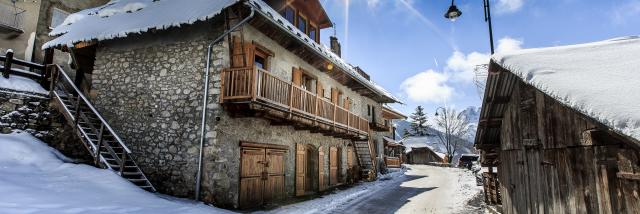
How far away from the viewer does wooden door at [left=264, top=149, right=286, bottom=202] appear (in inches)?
441

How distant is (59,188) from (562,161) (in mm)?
9094

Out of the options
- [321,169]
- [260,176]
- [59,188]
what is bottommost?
[59,188]

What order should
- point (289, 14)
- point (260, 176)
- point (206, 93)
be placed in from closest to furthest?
point (206, 93) → point (260, 176) → point (289, 14)

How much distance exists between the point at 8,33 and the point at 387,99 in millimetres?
19919

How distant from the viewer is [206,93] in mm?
9875

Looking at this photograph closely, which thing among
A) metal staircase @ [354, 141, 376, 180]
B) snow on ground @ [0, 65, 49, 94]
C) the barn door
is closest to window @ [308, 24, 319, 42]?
the barn door

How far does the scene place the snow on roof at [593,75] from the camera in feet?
9.17

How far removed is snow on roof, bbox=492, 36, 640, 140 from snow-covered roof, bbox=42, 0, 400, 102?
7071mm

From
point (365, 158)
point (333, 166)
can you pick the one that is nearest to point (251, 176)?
point (333, 166)

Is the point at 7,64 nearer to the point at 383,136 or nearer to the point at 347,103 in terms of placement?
the point at 347,103

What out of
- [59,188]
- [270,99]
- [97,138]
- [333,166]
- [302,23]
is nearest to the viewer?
[59,188]

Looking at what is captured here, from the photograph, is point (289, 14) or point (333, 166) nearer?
point (289, 14)

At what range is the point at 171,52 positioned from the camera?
10828 mm

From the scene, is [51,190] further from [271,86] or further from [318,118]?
[318,118]
